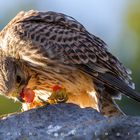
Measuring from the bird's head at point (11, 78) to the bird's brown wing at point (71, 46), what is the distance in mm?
288

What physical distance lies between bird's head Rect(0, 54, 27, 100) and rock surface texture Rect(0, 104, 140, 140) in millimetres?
1088

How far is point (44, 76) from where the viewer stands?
1201 centimetres

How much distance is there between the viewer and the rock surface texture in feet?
30.6

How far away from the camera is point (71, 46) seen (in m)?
12.0

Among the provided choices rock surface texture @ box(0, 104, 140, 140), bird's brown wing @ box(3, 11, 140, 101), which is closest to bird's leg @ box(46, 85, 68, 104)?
bird's brown wing @ box(3, 11, 140, 101)

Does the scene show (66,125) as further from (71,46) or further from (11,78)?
(71,46)

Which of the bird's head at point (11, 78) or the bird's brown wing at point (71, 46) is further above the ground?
the bird's brown wing at point (71, 46)

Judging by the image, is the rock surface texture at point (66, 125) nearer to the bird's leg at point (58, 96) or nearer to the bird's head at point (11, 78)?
the bird's leg at point (58, 96)

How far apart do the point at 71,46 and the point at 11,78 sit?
2.94 ft

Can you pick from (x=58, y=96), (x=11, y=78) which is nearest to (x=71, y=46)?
(x=58, y=96)

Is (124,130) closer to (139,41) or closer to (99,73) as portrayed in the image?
(99,73)

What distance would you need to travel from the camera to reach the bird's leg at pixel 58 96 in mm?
11391

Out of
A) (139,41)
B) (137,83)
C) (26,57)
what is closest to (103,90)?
(26,57)

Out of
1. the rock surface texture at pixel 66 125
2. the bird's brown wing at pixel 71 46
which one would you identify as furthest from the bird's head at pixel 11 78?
the rock surface texture at pixel 66 125
